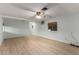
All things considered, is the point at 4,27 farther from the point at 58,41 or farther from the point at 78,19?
the point at 78,19

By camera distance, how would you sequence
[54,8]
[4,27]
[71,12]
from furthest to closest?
[4,27], [71,12], [54,8]

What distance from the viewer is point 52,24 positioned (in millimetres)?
2473

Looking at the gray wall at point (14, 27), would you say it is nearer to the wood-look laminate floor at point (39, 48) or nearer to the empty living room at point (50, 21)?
the empty living room at point (50, 21)

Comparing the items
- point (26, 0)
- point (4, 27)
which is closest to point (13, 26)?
point (4, 27)

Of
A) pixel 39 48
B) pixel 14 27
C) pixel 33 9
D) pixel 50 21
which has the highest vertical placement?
pixel 33 9

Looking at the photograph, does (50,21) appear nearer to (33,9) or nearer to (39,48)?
(33,9)

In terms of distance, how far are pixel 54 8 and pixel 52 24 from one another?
578mm

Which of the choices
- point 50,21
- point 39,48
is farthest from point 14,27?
point 50,21

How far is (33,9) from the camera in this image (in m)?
1.99

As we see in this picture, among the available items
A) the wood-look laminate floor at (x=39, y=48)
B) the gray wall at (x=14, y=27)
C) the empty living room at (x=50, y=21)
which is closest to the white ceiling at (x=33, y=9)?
the empty living room at (x=50, y=21)

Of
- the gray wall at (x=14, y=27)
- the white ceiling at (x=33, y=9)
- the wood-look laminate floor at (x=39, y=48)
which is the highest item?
the white ceiling at (x=33, y=9)

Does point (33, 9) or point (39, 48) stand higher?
point (33, 9)

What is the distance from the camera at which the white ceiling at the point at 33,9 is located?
1851mm

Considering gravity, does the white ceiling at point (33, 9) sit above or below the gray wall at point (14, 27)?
above
